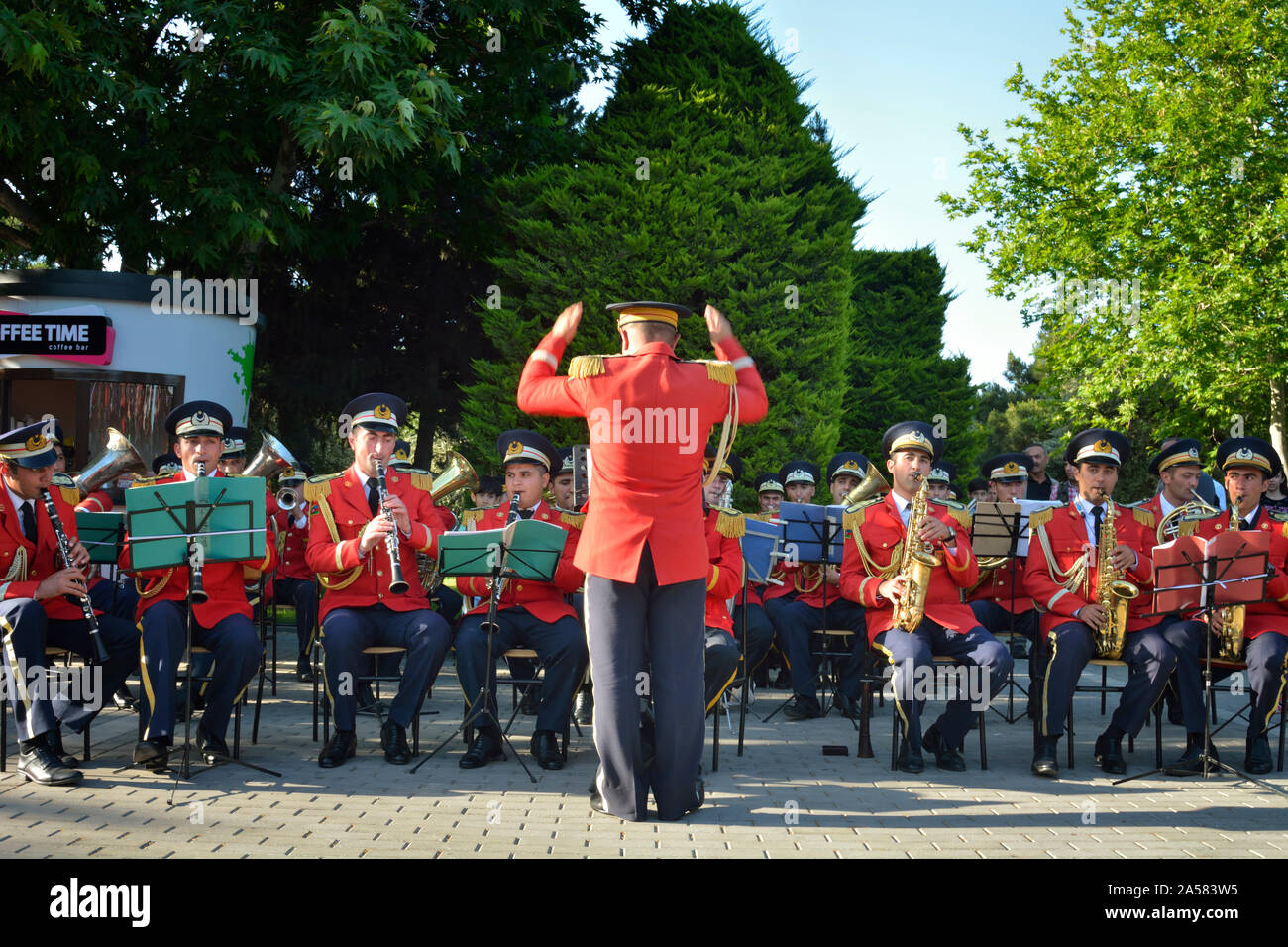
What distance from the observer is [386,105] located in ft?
44.6

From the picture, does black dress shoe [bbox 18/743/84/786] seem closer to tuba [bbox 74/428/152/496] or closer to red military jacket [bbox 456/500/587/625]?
red military jacket [bbox 456/500/587/625]

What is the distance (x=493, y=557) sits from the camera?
680 centimetres

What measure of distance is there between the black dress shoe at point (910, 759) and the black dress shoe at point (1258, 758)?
2.00 metres

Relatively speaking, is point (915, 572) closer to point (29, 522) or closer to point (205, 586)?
point (205, 586)

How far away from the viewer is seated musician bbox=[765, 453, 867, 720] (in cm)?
882

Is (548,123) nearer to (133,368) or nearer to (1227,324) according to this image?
(133,368)

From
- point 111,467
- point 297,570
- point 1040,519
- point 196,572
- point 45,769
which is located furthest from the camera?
point 297,570

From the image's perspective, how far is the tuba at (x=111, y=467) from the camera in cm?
853

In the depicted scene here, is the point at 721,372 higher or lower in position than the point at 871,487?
higher

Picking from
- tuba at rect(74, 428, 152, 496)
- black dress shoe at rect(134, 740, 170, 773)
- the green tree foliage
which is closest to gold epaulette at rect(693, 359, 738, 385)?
black dress shoe at rect(134, 740, 170, 773)

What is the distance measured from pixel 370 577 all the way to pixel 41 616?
5.98 ft

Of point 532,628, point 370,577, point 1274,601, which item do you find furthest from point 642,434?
point 1274,601

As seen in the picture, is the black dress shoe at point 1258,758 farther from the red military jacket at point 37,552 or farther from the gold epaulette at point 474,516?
the red military jacket at point 37,552

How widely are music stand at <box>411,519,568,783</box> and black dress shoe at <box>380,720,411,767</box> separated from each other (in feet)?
0.37
